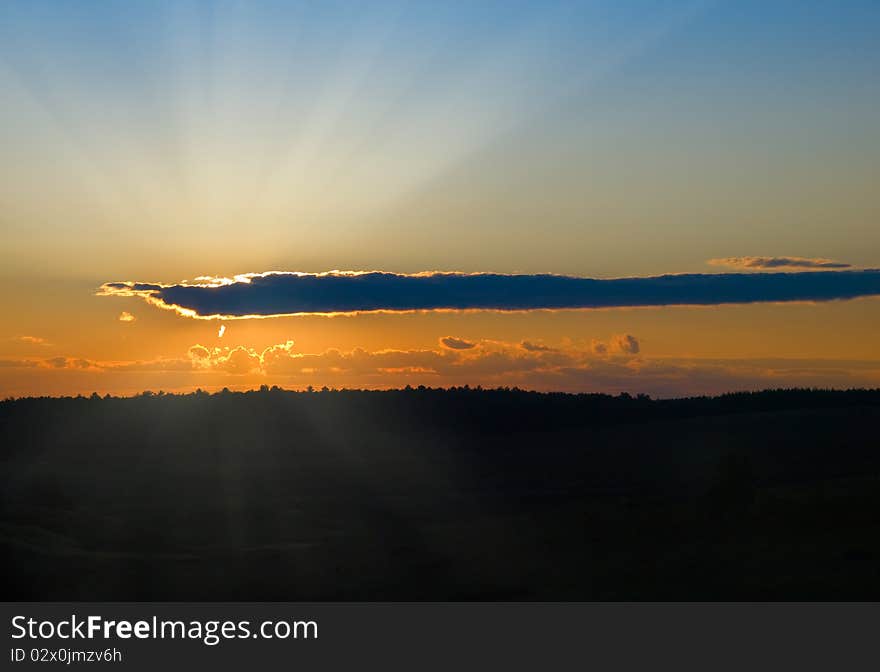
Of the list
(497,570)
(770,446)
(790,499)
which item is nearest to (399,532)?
(497,570)

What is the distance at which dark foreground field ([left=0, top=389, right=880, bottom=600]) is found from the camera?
114 feet

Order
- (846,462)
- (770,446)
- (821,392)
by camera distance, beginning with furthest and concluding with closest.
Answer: (821,392) < (770,446) < (846,462)

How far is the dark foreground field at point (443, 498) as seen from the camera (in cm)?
3488

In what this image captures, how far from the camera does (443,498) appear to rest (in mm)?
67500

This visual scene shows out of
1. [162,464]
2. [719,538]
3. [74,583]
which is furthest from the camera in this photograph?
[162,464]

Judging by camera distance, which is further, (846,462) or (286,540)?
(846,462)
